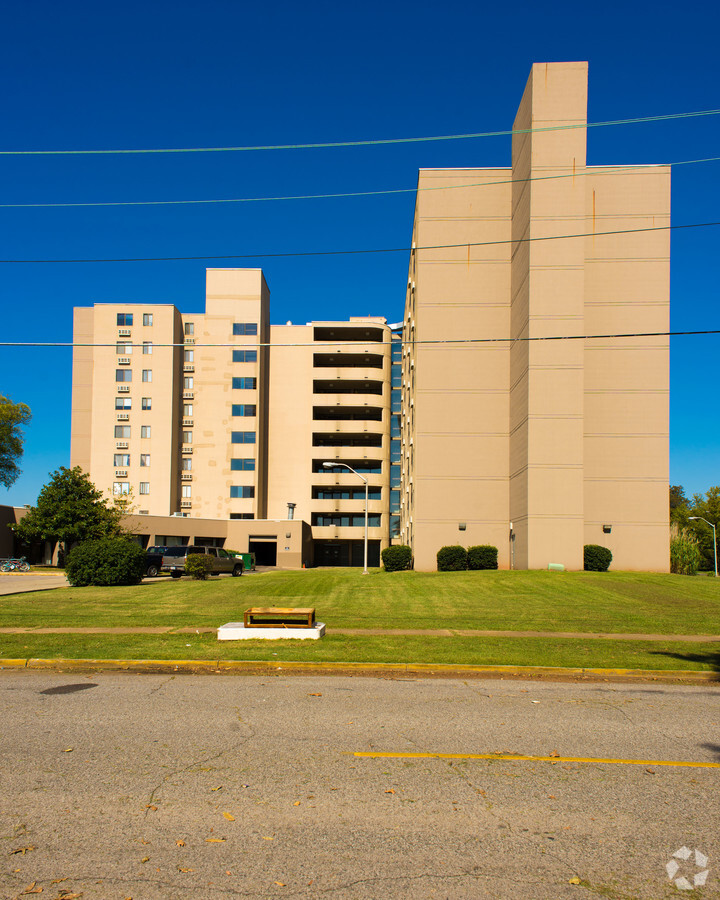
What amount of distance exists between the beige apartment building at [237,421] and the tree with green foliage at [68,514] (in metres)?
17.5

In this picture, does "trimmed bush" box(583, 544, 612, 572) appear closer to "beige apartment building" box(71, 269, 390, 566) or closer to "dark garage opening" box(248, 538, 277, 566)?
"beige apartment building" box(71, 269, 390, 566)

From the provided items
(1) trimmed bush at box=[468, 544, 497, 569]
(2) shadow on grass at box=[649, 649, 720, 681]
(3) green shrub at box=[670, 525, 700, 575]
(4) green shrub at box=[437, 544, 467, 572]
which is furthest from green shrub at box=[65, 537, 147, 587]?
(3) green shrub at box=[670, 525, 700, 575]

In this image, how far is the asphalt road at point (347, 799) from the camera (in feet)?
13.5

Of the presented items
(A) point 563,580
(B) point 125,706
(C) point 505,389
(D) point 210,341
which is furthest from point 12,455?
(B) point 125,706

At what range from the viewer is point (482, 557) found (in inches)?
1544

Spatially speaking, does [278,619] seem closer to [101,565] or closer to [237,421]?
[101,565]

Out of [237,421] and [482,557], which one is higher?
[237,421]

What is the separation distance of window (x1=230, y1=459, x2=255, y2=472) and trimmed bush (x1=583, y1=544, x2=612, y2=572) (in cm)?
4268

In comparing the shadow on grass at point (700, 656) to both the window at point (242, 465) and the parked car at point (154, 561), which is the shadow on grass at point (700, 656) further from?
the window at point (242, 465)

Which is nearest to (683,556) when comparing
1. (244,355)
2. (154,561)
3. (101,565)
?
(154,561)

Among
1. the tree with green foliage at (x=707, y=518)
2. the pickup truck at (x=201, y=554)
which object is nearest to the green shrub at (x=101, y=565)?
the pickup truck at (x=201, y=554)

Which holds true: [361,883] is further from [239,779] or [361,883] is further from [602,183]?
[602,183]

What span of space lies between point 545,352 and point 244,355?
4243cm

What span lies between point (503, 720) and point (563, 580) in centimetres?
2363
